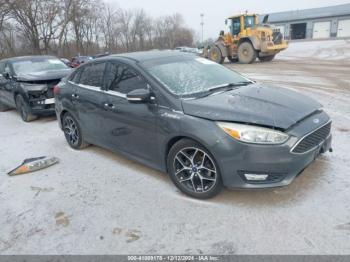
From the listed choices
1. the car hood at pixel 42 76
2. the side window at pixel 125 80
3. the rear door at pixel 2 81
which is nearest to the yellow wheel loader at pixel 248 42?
the car hood at pixel 42 76

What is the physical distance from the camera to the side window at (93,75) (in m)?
4.31

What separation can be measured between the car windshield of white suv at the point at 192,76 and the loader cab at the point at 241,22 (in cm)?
1499

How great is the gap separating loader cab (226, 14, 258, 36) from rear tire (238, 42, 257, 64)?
0.97m

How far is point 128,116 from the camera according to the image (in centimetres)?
375

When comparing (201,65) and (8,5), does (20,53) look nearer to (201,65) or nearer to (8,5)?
(8,5)

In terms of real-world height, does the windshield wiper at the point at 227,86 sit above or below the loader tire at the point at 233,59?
above

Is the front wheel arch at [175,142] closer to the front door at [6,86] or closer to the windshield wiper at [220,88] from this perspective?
the windshield wiper at [220,88]

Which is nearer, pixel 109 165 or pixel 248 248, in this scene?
pixel 248 248

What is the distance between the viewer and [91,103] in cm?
438

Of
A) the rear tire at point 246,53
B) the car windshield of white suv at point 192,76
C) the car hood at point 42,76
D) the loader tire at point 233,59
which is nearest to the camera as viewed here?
the car windshield of white suv at point 192,76

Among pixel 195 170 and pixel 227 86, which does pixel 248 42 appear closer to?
pixel 227 86

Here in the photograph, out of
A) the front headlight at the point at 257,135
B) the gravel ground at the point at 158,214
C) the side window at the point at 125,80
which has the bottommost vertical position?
the gravel ground at the point at 158,214

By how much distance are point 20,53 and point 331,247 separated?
42859mm

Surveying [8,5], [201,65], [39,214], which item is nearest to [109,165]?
[39,214]
